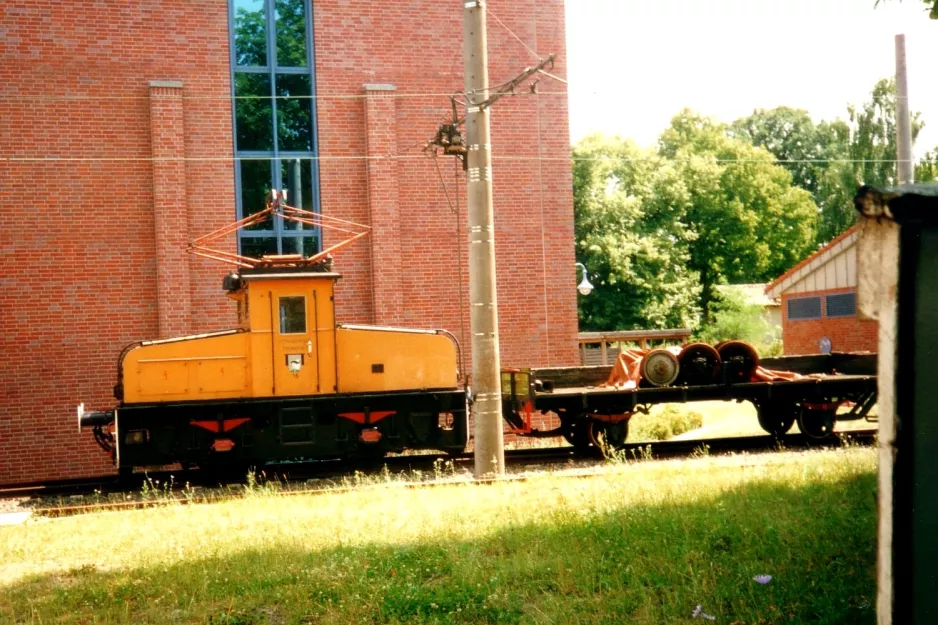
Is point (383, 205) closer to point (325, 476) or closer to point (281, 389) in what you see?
point (281, 389)

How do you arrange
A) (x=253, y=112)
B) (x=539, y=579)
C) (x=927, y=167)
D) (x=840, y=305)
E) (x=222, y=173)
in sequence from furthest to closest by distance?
(x=927, y=167) < (x=840, y=305) < (x=253, y=112) < (x=222, y=173) < (x=539, y=579)

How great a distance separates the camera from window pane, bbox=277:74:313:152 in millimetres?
17734

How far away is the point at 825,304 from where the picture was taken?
27141 mm

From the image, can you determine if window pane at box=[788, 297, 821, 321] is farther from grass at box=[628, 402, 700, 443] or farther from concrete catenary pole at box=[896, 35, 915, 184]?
concrete catenary pole at box=[896, 35, 915, 184]

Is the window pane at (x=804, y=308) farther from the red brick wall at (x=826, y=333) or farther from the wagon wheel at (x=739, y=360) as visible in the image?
the wagon wheel at (x=739, y=360)

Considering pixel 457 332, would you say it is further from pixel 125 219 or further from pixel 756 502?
pixel 756 502

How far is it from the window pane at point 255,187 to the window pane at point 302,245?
41 centimetres

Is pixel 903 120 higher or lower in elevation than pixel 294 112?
lower

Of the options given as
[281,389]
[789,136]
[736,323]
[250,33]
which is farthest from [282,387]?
[789,136]

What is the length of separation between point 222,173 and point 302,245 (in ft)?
6.10

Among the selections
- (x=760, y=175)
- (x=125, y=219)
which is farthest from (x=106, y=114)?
(x=760, y=175)

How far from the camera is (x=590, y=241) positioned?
4825 cm

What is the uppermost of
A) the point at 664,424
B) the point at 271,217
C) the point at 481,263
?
the point at 271,217

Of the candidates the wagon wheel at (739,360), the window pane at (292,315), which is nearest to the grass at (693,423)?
the wagon wheel at (739,360)
